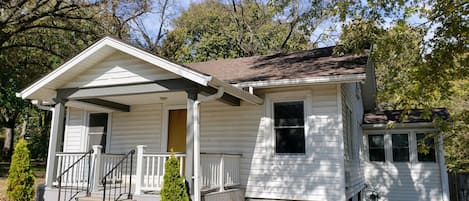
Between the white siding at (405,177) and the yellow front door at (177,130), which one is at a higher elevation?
the yellow front door at (177,130)

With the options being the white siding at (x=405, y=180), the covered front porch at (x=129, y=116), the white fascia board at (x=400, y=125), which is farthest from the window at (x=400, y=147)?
the covered front porch at (x=129, y=116)

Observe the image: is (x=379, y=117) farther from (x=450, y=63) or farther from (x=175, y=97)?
(x=175, y=97)

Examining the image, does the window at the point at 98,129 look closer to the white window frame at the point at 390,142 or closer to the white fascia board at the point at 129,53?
the white fascia board at the point at 129,53

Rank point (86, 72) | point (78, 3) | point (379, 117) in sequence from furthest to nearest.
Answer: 1. point (78, 3)
2. point (379, 117)
3. point (86, 72)

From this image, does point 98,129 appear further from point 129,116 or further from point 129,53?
point 129,53

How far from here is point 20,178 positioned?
25.5 feet

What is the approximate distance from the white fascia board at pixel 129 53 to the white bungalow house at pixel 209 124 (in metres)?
0.02

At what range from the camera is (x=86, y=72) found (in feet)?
26.0

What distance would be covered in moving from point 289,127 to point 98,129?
581 cm

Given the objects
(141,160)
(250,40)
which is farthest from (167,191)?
(250,40)

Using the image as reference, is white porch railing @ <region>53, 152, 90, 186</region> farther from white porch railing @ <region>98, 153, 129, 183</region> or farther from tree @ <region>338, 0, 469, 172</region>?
tree @ <region>338, 0, 469, 172</region>

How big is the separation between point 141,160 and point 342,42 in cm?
612

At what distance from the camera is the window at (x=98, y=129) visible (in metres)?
10.3

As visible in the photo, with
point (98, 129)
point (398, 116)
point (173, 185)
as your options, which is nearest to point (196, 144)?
point (173, 185)
